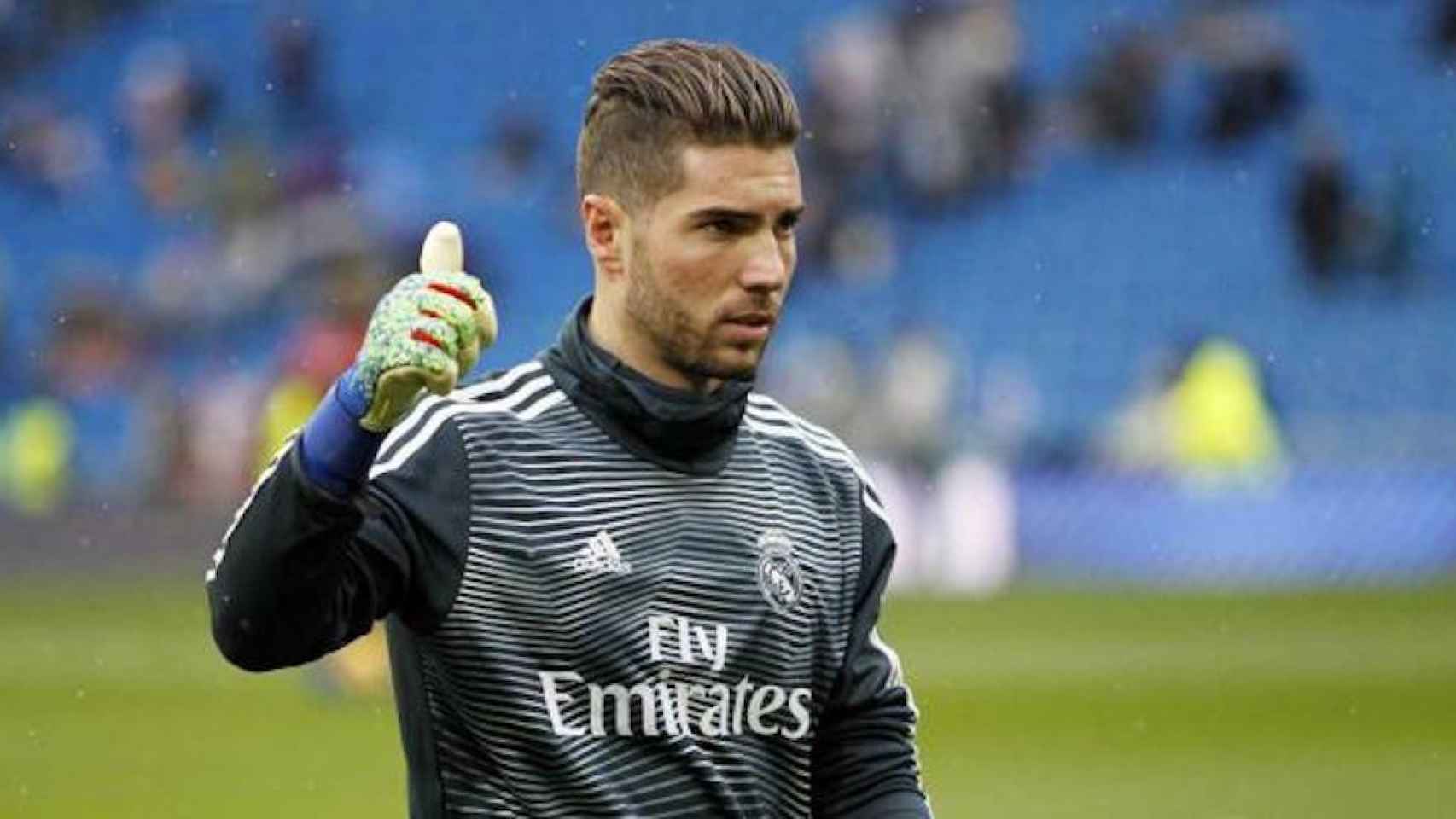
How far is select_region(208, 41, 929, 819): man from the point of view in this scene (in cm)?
416

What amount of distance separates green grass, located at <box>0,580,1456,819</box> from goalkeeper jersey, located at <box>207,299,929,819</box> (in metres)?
7.36

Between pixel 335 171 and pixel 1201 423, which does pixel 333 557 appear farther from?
pixel 335 171

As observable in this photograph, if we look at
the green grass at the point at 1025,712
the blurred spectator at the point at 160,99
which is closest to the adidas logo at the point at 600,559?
the green grass at the point at 1025,712

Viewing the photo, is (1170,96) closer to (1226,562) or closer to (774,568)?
(1226,562)

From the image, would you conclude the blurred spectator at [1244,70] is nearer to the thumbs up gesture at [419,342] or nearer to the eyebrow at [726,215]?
the eyebrow at [726,215]

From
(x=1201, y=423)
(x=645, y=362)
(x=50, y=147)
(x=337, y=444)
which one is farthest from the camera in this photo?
(x=50, y=147)

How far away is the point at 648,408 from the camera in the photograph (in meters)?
4.28

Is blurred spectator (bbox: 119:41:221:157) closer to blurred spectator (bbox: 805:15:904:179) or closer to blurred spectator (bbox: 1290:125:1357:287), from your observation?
blurred spectator (bbox: 805:15:904:179)

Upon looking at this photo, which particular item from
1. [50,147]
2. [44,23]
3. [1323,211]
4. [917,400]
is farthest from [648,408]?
[44,23]

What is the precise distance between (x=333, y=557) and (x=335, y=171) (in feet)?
78.3

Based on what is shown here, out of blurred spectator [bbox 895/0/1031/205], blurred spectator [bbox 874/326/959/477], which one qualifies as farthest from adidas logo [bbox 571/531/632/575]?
blurred spectator [bbox 895/0/1031/205]

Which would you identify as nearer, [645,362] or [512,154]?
[645,362]

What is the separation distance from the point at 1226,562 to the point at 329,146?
29.4ft

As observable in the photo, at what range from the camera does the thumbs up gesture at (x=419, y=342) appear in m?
3.72
